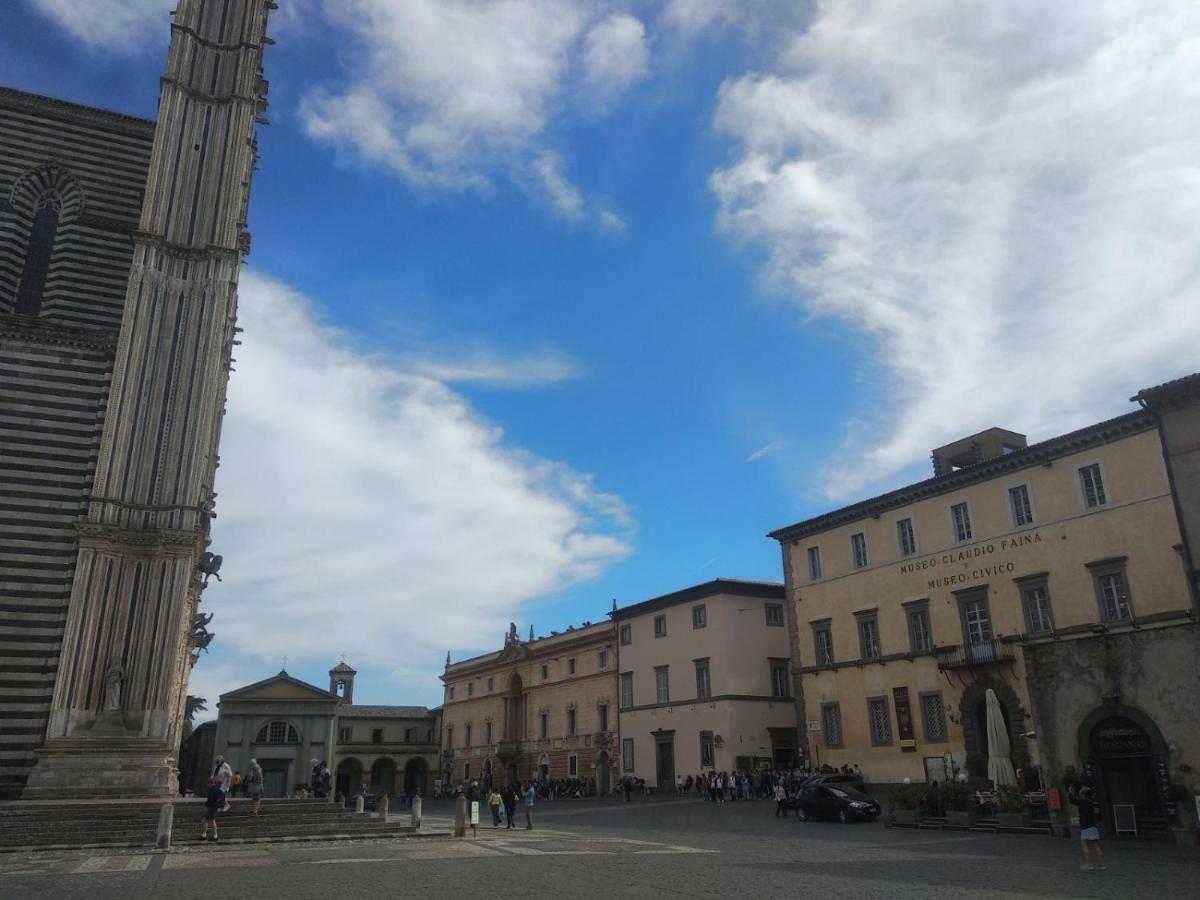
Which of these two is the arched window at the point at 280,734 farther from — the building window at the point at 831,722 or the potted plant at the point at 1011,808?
the potted plant at the point at 1011,808

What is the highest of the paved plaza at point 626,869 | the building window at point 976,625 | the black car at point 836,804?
the building window at point 976,625

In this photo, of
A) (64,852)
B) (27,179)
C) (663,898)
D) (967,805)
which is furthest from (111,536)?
(967,805)

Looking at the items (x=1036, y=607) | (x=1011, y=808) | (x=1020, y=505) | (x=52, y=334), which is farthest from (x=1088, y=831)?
(x=52, y=334)

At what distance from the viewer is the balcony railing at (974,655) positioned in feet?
101

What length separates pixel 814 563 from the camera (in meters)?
39.2

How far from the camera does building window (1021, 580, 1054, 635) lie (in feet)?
98.1

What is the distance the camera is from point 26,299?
27781 mm

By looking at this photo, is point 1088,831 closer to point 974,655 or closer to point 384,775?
point 974,655

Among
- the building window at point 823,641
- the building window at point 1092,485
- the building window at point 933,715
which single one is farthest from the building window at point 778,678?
the building window at point 1092,485

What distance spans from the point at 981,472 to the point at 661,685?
818 inches

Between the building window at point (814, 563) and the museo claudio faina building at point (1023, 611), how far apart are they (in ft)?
0.23

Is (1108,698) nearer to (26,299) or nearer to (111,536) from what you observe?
(111,536)

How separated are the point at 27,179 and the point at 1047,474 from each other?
33719mm

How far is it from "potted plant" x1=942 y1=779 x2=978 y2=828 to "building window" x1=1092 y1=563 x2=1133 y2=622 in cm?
804
